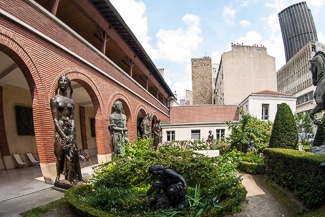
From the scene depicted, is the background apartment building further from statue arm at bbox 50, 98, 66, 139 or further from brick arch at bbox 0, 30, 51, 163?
statue arm at bbox 50, 98, 66, 139

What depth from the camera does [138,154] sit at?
7.99m

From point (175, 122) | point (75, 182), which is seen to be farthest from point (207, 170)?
point (175, 122)

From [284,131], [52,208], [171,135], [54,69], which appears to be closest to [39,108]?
[54,69]

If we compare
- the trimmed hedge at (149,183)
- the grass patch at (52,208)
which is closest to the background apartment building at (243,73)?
the trimmed hedge at (149,183)

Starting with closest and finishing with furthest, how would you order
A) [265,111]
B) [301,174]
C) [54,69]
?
[301,174] < [54,69] < [265,111]

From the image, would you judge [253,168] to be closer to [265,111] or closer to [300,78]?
[265,111]

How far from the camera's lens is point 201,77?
147ft

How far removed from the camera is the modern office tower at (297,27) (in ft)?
366

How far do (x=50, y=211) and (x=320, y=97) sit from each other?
7595mm

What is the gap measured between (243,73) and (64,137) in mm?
31610

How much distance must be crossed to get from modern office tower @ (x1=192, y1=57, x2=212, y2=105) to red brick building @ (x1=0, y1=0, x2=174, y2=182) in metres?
26.7

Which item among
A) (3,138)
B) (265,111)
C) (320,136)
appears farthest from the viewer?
(265,111)

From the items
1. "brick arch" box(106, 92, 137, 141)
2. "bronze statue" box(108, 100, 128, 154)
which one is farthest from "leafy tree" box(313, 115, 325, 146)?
"brick arch" box(106, 92, 137, 141)

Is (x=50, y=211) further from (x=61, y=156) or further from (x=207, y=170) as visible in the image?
(x=207, y=170)
